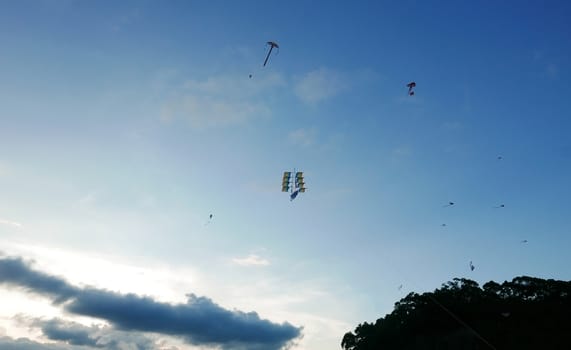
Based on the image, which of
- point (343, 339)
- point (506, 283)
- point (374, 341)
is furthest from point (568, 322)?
point (343, 339)

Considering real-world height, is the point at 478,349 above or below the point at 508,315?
below

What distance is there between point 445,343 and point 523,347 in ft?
75.3

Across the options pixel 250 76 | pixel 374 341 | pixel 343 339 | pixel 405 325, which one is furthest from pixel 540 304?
pixel 250 76

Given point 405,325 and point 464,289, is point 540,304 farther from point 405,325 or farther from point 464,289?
point 405,325

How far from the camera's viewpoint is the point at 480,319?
8038 centimetres

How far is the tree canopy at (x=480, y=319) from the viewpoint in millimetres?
65500

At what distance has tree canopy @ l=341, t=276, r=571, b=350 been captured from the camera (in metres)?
65.5

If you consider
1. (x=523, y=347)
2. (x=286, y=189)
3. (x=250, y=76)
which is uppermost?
(x=250, y=76)

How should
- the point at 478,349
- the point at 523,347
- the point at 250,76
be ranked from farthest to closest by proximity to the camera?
1. the point at 478,349
2. the point at 523,347
3. the point at 250,76

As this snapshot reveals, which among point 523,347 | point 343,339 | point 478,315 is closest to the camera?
point 523,347

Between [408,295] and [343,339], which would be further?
[343,339]

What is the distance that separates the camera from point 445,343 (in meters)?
83.0

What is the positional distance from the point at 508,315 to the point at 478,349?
908 cm

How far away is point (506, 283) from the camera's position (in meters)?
87.2
